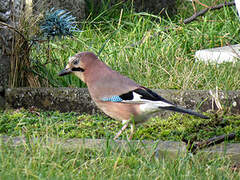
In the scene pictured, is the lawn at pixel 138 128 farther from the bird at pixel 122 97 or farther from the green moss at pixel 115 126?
the bird at pixel 122 97

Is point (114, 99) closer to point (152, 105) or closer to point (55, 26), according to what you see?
point (152, 105)

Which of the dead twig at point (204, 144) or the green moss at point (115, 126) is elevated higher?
the dead twig at point (204, 144)

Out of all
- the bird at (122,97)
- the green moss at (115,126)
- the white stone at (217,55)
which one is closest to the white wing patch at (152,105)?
the bird at (122,97)

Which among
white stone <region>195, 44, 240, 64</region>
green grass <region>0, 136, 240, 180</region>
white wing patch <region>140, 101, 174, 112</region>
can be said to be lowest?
green grass <region>0, 136, 240, 180</region>

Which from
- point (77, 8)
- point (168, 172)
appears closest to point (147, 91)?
point (168, 172)

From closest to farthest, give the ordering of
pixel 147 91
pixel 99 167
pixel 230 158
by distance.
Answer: pixel 99 167
pixel 230 158
pixel 147 91

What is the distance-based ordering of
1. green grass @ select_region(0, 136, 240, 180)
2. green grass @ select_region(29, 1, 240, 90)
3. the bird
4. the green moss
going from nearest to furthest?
green grass @ select_region(0, 136, 240, 180), the bird, the green moss, green grass @ select_region(29, 1, 240, 90)

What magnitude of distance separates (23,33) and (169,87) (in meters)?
1.50

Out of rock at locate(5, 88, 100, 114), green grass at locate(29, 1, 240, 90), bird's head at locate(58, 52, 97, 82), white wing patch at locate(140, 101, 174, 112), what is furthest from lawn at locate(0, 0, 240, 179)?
bird's head at locate(58, 52, 97, 82)

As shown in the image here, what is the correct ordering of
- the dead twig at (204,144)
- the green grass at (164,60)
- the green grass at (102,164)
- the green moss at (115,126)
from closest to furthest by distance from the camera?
the green grass at (102,164) → the dead twig at (204,144) → the green moss at (115,126) → the green grass at (164,60)

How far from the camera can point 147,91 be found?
2922 mm

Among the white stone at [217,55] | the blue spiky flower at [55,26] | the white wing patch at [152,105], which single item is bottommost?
the white wing patch at [152,105]

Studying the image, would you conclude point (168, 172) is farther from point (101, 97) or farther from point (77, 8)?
point (77, 8)

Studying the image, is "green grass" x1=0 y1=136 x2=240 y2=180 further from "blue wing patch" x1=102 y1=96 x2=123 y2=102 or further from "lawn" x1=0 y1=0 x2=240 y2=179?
"blue wing patch" x1=102 y1=96 x2=123 y2=102
